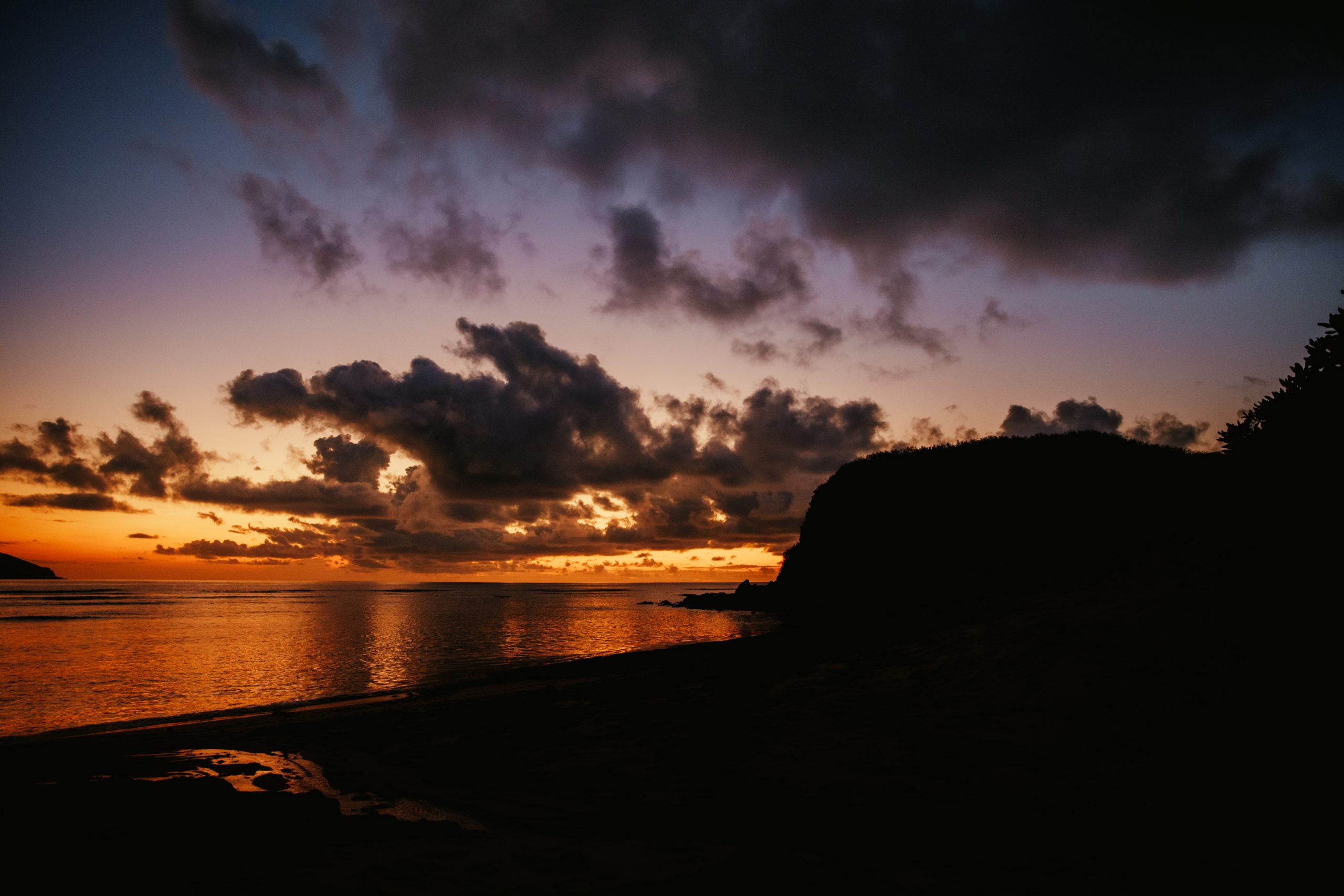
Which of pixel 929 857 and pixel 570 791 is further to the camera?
pixel 570 791

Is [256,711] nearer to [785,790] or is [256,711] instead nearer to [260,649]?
[785,790]

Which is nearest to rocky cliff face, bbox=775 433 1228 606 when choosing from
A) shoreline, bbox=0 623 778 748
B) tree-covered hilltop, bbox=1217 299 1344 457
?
tree-covered hilltop, bbox=1217 299 1344 457

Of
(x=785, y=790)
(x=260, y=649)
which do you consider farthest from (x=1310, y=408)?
(x=260, y=649)

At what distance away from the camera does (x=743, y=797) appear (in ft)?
28.1

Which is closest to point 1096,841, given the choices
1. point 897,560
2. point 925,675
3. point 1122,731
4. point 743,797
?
point 1122,731

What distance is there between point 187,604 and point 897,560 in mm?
83573

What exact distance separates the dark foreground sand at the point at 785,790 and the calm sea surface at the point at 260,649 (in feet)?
20.2

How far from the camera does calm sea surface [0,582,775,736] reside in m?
19.3

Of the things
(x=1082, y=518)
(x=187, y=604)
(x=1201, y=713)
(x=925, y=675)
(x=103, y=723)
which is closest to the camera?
(x=1201, y=713)

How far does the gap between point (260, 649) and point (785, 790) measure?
106 ft

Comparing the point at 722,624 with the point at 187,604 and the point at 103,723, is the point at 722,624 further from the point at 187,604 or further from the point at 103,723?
the point at 187,604

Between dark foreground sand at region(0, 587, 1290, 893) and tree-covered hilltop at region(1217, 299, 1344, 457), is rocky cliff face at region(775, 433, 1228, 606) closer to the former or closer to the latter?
tree-covered hilltop at region(1217, 299, 1344, 457)

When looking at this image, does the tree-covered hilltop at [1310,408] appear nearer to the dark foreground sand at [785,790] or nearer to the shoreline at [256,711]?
the dark foreground sand at [785,790]

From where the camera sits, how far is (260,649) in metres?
31.2
